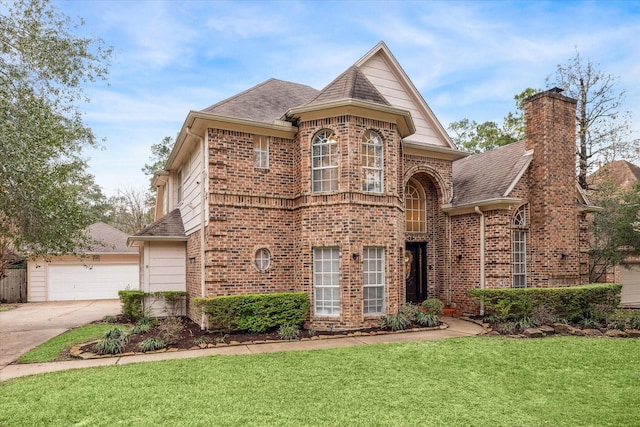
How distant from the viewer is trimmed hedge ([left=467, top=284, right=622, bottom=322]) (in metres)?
11.1

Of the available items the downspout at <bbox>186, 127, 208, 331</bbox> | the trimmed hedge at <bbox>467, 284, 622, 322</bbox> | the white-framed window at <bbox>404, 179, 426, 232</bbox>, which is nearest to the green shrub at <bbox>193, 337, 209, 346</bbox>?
the downspout at <bbox>186, 127, 208, 331</bbox>

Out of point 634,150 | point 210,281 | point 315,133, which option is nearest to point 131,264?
point 210,281

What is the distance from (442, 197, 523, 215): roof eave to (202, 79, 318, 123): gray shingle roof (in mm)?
6320

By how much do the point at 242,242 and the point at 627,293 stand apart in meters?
17.6

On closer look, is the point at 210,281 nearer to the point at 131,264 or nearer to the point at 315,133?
the point at 315,133

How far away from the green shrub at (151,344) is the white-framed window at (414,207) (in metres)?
8.87

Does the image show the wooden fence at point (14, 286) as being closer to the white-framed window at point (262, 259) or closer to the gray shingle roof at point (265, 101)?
the gray shingle roof at point (265, 101)

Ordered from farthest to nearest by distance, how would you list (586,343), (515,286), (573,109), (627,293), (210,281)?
(627,293) < (573,109) < (515,286) < (210,281) < (586,343)

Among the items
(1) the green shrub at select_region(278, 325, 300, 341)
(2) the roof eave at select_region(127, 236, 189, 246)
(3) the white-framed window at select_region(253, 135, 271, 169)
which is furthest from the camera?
(2) the roof eave at select_region(127, 236, 189, 246)

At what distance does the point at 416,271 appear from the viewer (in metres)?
14.1

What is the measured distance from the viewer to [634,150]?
746 inches

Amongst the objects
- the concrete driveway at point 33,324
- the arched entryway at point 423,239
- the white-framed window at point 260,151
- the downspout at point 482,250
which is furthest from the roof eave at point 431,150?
the concrete driveway at point 33,324

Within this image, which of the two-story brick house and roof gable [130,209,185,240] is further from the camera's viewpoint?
roof gable [130,209,185,240]

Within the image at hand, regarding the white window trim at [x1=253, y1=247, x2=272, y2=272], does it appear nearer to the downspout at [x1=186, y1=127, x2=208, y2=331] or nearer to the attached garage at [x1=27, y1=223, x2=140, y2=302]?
the downspout at [x1=186, y1=127, x2=208, y2=331]
